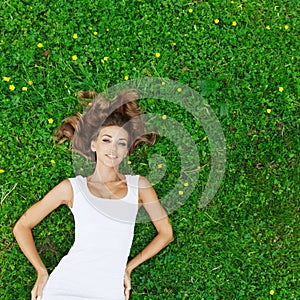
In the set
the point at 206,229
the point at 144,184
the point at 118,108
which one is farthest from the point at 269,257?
the point at 118,108

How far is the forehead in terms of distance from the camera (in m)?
3.50

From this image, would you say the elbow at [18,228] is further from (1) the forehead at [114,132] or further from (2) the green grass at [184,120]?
(1) the forehead at [114,132]

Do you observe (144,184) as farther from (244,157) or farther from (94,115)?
(244,157)

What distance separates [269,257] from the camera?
4.01 m

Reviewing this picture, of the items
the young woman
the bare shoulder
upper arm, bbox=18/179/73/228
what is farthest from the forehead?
upper arm, bbox=18/179/73/228

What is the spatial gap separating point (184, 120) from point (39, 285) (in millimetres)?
1927

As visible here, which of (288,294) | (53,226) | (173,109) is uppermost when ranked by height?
(173,109)

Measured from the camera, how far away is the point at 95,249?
356cm

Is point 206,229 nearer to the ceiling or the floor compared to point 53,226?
nearer to the floor

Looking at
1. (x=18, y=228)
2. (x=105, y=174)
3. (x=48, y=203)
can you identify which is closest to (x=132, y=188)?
(x=105, y=174)

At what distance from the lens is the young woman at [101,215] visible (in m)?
3.52

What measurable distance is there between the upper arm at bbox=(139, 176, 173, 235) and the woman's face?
0.35 m

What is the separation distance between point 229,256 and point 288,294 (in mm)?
641

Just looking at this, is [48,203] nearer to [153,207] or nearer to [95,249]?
[95,249]
